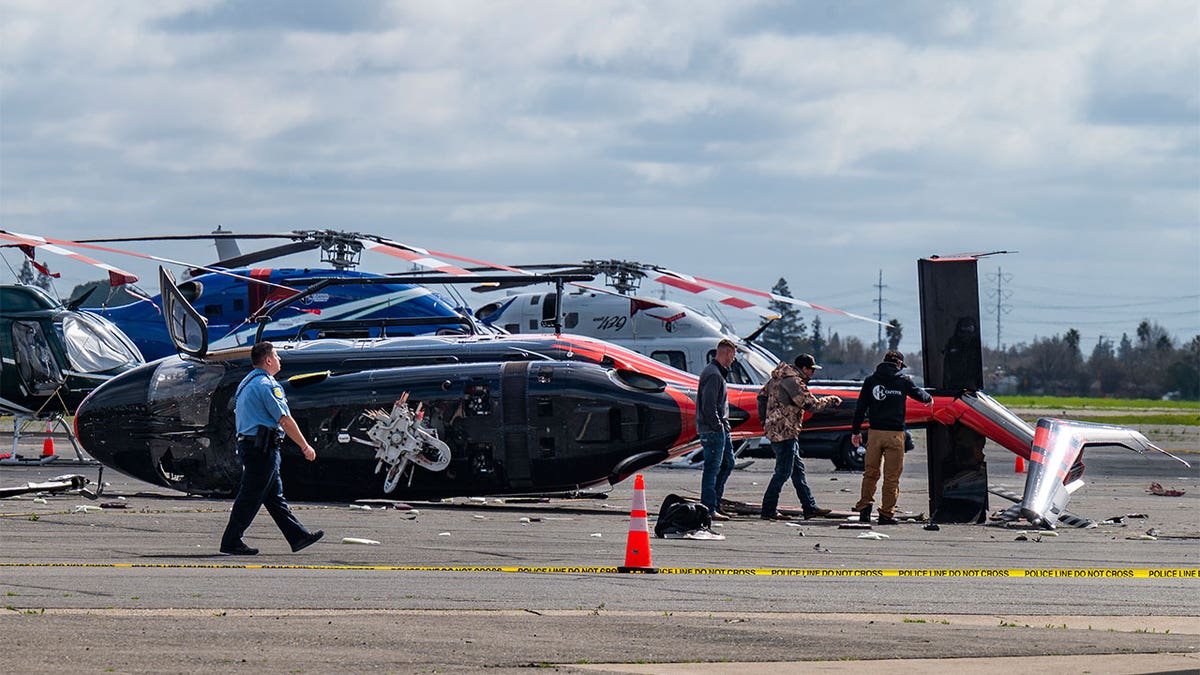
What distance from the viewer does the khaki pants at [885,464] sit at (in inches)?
648

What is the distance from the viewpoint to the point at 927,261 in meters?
17.0

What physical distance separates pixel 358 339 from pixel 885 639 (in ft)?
39.6

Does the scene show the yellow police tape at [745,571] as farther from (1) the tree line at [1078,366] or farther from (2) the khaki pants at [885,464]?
(1) the tree line at [1078,366]

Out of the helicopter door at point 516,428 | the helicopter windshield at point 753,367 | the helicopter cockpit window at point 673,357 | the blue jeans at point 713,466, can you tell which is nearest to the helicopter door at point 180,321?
the helicopter door at point 516,428

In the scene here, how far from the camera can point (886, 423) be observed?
659 inches

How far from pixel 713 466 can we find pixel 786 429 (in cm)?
155

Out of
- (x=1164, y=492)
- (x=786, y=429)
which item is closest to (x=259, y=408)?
(x=786, y=429)

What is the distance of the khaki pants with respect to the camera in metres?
16.5

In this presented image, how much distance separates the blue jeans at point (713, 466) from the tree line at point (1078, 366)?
105 metres

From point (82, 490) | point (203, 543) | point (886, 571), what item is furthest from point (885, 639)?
point (82, 490)

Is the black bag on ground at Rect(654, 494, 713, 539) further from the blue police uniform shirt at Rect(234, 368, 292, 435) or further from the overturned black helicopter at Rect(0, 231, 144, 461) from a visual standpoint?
the overturned black helicopter at Rect(0, 231, 144, 461)

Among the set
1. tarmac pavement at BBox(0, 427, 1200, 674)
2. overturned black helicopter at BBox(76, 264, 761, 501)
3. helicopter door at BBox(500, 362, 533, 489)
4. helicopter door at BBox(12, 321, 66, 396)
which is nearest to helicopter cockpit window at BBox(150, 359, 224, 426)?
overturned black helicopter at BBox(76, 264, 761, 501)

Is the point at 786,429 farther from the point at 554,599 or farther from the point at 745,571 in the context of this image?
the point at 554,599

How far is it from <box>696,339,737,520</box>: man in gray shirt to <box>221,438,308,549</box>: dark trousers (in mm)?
4821
